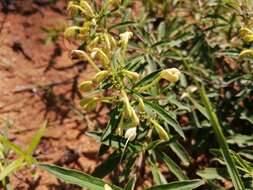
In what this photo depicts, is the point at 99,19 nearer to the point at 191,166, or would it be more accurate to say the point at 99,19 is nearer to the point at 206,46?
the point at 206,46

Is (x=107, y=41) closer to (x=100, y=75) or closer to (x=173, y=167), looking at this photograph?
(x=100, y=75)

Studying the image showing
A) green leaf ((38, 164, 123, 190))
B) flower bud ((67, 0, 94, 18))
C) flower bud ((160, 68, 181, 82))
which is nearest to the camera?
green leaf ((38, 164, 123, 190))

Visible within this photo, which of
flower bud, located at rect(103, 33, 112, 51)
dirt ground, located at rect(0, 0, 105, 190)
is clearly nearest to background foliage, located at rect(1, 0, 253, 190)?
flower bud, located at rect(103, 33, 112, 51)

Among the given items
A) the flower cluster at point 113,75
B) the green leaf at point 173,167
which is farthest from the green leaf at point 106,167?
the green leaf at point 173,167

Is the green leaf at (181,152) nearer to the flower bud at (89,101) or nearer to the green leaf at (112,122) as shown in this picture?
the green leaf at (112,122)

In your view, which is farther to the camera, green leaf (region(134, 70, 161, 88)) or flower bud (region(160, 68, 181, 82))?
green leaf (region(134, 70, 161, 88))

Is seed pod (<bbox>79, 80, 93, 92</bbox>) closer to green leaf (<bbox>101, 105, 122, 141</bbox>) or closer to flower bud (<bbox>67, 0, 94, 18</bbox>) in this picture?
green leaf (<bbox>101, 105, 122, 141</bbox>)

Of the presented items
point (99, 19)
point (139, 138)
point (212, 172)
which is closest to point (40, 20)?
point (99, 19)

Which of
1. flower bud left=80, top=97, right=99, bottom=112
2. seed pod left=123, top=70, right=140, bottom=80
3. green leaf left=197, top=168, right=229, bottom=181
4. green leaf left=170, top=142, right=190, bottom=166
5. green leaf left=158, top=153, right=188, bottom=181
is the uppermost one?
seed pod left=123, top=70, right=140, bottom=80

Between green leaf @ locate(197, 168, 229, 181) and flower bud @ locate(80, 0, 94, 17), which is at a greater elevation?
flower bud @ locate(80, 0, 94, 17)

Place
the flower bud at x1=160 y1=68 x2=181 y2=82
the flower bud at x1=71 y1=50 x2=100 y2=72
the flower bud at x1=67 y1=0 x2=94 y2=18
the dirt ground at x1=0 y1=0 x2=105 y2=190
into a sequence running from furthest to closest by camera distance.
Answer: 1. the dirt ground at x1=0 y1=0 x2=105 y2=190
2. the flower bud at x1=67 y1=0 x2=94 y2=18
3. the flower bud at x1=71 y1=50 x2=100 y2=72
4. the flower bud at x1=160 y1=68 x2=181 y2=82
